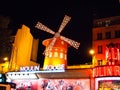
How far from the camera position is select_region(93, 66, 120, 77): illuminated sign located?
2534 cm

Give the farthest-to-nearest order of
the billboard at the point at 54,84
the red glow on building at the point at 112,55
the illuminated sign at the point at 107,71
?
1. the billboard at the point at 54,84
2. the red glow on building at the point at 112,55
3. the illuminated sign at the point at 107,71

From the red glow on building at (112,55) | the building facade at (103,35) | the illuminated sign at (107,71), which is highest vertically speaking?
the building facade at (103,35)

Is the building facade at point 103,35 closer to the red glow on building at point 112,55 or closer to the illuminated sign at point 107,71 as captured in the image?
the red glow on building at point 112,55

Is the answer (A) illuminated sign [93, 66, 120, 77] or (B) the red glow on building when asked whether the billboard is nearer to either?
(A) illuminated sign [93, 66, 120, 77]

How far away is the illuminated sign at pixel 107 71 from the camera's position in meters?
25.3

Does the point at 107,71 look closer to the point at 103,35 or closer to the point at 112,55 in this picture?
the point at 112,55

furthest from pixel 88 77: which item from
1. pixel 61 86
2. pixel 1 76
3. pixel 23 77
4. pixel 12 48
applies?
pixel 12 48

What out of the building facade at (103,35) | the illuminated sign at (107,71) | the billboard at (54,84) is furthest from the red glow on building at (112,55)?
the building facade at (103,35)

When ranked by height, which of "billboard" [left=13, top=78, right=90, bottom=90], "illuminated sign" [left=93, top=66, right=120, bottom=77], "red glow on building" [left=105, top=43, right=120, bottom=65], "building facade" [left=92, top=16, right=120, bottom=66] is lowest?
"billboard" [left=13, top=78, right=90, bottom=90]

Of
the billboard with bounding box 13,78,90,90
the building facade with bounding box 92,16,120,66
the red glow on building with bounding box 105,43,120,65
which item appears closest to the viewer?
the red glow on building with bounding box 105,43,120,65

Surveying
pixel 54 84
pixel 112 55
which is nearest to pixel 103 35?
pixel 112 55

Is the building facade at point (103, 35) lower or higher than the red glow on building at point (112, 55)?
higher

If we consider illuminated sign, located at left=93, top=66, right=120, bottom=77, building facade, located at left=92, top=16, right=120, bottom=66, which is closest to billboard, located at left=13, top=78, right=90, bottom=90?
illuminated sign, located at left=93, top=66, right=120, bottom=77

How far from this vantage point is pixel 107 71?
25.7m
